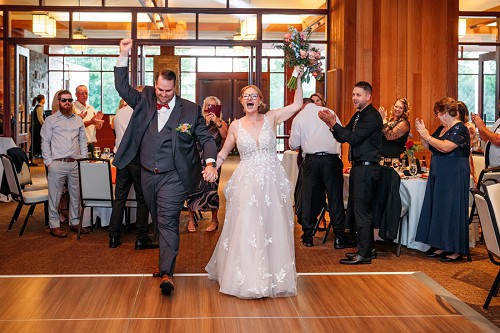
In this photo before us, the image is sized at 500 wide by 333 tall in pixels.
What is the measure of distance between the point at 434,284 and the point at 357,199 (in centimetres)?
134

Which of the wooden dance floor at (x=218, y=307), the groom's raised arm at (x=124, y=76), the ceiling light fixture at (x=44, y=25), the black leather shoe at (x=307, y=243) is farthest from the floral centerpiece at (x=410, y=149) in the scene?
the ceiling light fixture at (x=44, y=25)

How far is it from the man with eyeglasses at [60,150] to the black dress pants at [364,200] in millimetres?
3327

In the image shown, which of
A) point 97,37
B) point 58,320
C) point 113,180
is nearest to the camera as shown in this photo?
point 58,320

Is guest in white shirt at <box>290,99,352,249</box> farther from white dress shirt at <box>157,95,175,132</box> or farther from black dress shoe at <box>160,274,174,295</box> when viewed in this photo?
black dress shoe at <box>160,274,174,295</box>

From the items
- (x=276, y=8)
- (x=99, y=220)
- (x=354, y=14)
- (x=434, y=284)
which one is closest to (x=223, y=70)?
(x=276, y=8)

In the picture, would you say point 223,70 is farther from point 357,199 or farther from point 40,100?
point 357,199

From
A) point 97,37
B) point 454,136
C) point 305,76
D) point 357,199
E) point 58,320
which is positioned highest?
point 97,37

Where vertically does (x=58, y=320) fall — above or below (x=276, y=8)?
below

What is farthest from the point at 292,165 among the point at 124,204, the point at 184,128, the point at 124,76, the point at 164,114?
the point at 124,76

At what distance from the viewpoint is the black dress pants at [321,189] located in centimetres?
838

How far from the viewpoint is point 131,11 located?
13281 millimetres

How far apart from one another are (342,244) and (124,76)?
3457 mm

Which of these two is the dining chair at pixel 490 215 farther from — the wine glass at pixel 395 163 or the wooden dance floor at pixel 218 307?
the wine glass at pixel 395 163

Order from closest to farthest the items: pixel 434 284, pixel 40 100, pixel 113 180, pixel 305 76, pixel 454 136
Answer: pixel 434 284 → pixel 305 76 → pixel 454 136 → pixel 113 180 → pixel 40 100
